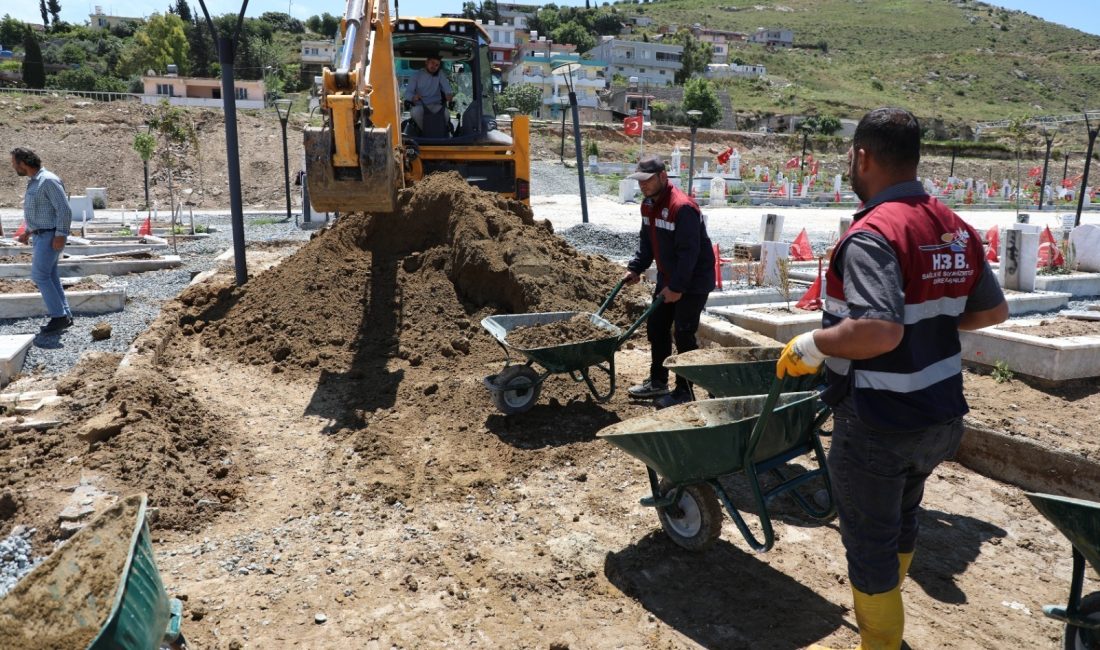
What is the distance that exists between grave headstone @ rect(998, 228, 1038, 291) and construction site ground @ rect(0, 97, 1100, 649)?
4.52 m

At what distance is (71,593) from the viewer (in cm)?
243

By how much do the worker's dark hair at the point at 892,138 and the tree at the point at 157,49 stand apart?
77.3 meters

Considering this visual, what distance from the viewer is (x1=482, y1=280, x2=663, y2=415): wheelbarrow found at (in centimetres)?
488

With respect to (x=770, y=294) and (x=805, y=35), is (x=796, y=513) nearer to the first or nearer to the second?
(x=770, y=294)

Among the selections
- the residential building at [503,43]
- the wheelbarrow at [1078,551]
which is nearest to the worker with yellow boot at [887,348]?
the wheelbarrow at [1078,551]

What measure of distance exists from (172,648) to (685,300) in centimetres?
370

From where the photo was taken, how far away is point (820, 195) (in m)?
30.5

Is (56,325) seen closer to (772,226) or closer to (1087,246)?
(772,226)

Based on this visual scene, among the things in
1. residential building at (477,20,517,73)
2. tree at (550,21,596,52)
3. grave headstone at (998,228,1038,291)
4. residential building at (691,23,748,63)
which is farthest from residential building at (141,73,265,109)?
residential building at (691,23,748,63)

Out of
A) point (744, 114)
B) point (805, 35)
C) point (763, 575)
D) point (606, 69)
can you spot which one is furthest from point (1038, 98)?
point (763, 575)

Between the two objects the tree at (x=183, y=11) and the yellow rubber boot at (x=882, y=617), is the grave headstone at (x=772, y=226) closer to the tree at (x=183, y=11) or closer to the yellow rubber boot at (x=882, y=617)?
the yellow rubber boot at (x=882, y=617)

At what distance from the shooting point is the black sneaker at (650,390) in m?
5.48

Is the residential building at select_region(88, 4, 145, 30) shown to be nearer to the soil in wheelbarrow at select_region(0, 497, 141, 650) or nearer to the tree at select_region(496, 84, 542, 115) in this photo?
the tree at select_region(496, 84, 542, 115)

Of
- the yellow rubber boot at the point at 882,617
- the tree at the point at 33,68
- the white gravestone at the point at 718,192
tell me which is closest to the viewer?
the yellow rubber boot at the point at 882,617
